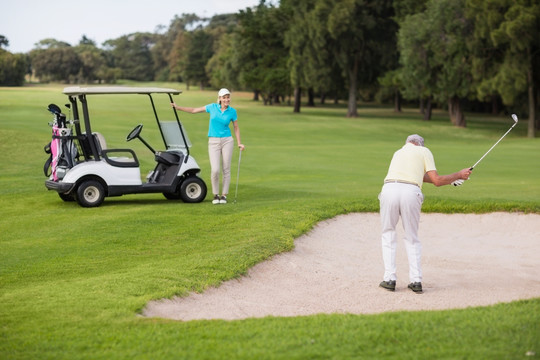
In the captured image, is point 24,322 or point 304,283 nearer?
point 24,322

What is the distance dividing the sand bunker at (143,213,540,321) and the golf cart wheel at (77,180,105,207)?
14.5 feet

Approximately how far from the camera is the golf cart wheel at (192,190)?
1522 centimetres

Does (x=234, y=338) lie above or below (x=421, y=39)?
below

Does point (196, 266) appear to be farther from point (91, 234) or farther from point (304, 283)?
point (91, 234)

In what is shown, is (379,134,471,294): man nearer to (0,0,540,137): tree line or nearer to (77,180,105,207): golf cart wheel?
(77,180,105,207): golf cart wheel

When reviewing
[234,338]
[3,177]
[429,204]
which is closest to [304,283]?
[234,338]

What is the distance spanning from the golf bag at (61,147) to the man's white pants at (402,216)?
7.55 meters

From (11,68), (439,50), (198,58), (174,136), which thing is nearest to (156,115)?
(174,136)

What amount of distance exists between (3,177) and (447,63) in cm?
3322

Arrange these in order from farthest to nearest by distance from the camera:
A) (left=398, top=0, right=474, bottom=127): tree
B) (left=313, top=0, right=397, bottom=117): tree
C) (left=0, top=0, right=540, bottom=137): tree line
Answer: (left=313, top=0, right=397, bottom=117): tree → (left=398, top=0, right=474, bottom=127): tree → (left=0, top=0, right=540, bottom=137): tree line

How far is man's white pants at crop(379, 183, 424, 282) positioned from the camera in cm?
849

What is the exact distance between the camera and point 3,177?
20750 millimetres

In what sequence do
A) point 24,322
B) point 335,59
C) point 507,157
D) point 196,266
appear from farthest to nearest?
point 335,59 → point 507,157 → point 196,266 → point 24,322

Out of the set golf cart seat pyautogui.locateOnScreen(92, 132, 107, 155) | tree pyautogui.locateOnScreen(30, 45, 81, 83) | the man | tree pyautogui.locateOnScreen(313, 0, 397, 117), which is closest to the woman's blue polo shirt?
golf cart seat pyautogui.locateOnScreen(92, 132, 107, 155)
